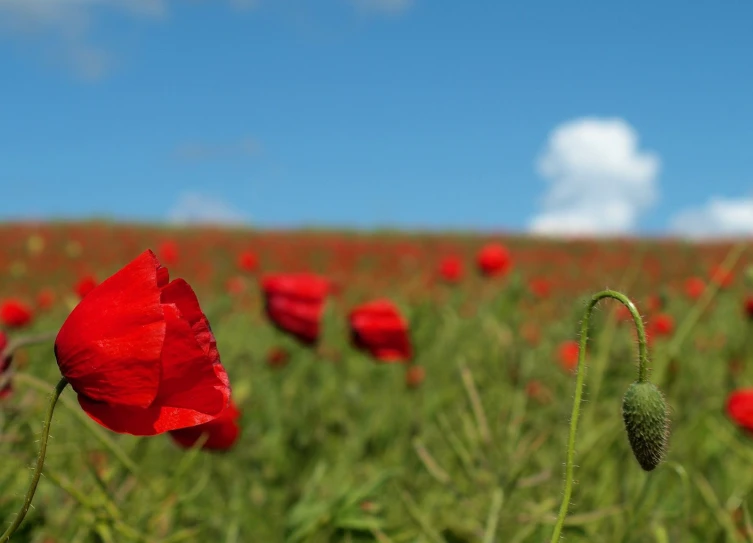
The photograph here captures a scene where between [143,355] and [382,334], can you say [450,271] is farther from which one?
[143,355]

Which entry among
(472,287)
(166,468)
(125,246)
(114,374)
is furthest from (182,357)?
(125,246)

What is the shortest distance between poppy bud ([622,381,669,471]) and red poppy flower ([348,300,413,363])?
1.29m

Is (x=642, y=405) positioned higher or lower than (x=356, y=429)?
higher

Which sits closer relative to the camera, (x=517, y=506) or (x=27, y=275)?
(x=517, y=506)

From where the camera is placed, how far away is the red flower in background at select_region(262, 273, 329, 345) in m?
1.77

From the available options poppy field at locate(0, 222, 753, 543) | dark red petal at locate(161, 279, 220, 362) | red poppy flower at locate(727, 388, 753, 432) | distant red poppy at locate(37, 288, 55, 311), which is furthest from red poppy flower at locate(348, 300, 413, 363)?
dark red petal at locate(161, 279, 220, 362)

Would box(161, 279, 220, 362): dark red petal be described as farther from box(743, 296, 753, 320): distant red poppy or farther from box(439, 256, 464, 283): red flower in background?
box(439, 256, 464, 283): red flower in background

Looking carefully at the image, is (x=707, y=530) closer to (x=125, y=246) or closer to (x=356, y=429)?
(x=356, y=429)

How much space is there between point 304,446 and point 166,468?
0.33 m

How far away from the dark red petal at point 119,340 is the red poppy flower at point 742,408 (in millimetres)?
1150

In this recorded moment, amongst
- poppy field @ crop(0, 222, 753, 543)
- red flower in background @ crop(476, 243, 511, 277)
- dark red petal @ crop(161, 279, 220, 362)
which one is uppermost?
dark red petal @ crop(161, 279, 220, 362)

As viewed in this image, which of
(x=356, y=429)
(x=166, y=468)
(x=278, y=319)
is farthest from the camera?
(x=356, y=429)

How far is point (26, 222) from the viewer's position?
1291cm

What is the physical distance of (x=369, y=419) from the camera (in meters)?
2.04
